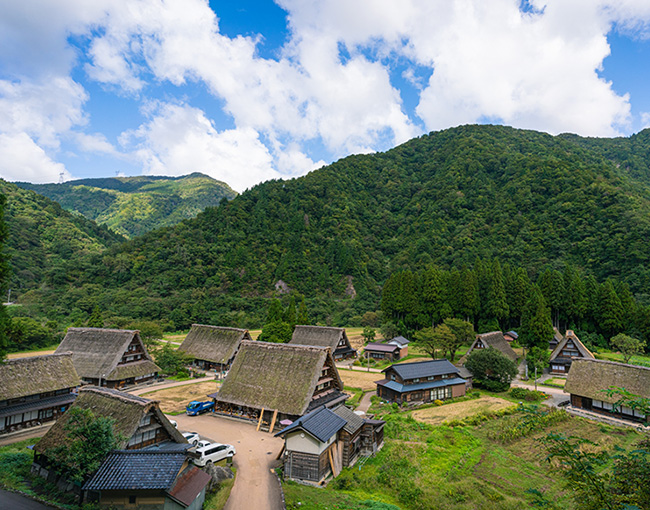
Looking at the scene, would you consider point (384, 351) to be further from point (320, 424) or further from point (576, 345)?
point (320, 424)

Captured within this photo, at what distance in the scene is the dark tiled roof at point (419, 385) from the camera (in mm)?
31080

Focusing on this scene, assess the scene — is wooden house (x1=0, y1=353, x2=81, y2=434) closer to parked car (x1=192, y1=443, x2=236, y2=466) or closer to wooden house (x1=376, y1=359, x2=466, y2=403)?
parked car (x1=192, y1=443, x2=236, y2=466)

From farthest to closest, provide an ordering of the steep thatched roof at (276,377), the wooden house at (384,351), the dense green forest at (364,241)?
1. the dense green forest at (364,241)
2. the wooden house at (384,351)
3. the steep thatched roof at (276,377)

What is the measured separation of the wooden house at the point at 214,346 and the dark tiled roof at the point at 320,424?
22765 millimetres

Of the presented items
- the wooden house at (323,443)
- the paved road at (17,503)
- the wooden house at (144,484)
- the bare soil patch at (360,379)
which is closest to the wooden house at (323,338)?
the bare soil patch at (360,379)

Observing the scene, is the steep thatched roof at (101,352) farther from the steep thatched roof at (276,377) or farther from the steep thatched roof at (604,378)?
the steep thatched roof at (604,378)

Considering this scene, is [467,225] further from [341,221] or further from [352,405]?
[352,405]

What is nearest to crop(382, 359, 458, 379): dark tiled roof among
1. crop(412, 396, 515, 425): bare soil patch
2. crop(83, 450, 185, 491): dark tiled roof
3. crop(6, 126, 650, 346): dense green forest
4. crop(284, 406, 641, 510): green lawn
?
crop(412, 396, 515, 425): bare soil patch

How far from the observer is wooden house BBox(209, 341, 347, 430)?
24341 millimetres

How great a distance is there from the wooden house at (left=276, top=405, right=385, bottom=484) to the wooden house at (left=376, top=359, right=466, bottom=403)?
11283 millimetres

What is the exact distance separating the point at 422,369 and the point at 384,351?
45.2 feet

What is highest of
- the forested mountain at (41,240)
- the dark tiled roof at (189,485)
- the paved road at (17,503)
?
the forested mountain at (41,240)

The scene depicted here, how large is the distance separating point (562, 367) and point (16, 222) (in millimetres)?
118689

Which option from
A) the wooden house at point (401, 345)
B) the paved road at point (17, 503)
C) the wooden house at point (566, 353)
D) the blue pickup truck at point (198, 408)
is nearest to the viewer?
the paved road at point (17, 503)
